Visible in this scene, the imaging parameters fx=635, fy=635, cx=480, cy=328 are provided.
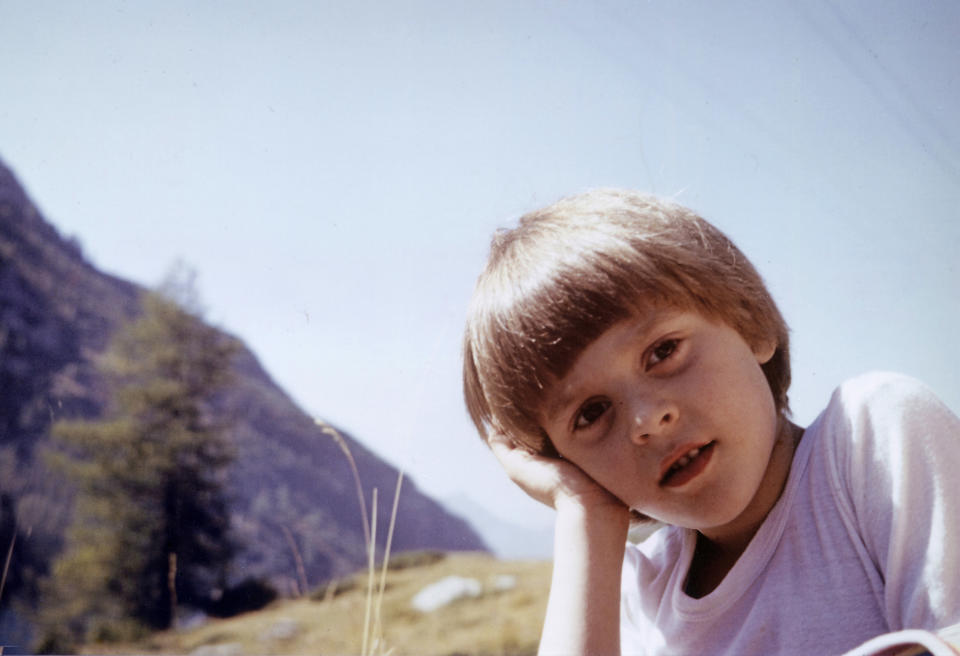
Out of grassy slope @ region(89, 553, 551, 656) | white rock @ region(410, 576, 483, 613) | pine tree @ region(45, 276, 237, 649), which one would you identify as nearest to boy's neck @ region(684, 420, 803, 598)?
grassy slope @ region(89, 553, 551, 656)

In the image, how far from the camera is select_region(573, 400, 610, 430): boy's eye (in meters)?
1.06

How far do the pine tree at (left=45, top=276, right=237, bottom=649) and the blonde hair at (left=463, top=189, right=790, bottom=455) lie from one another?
1183cm

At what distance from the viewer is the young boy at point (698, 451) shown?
0.87m

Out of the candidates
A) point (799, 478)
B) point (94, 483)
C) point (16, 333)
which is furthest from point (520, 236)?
point (16, 333)

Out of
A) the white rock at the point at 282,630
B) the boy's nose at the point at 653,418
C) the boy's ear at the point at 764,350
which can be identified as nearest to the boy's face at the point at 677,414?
the boy's nose at the point at 653,418

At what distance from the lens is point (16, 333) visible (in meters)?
15.1

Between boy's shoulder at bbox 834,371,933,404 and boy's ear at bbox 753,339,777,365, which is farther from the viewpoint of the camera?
boy's ear at bbox 753,339,777,365

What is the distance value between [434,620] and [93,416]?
38.4 feet

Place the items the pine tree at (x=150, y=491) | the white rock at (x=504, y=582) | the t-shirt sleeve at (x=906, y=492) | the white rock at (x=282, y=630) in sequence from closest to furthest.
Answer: the t-shirt sleeve at (x=906, y=492), the white rock at (x=504, y=582), the white rock at (x=282, y=630), the pine tree at (x=150, y=491)

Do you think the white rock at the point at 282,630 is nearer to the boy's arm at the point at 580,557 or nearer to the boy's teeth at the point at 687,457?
the boy's arm at the point at 580,557

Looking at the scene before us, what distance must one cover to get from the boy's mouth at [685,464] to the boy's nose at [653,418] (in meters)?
0.05

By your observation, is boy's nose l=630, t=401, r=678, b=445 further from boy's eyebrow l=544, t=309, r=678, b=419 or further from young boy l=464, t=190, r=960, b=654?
boy's eyebrow l=544, t=309, r=678, b=419

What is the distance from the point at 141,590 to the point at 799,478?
13.2m

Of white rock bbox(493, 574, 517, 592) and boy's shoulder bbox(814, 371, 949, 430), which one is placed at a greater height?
boy's shoulder bbox(814, 371, 949, 430)
